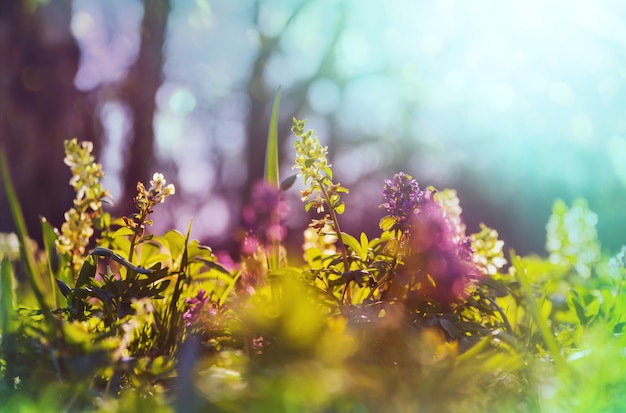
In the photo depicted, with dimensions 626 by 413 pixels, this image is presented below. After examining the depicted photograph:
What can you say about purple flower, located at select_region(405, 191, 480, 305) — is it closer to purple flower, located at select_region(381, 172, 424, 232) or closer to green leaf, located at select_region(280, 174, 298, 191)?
purple flower, located at select_region(381, 172, 424, 232)

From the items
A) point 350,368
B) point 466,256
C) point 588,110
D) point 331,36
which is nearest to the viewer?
point 350,368

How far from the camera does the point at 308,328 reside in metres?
0.88

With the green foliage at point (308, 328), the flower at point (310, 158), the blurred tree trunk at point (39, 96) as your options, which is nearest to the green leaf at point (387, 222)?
the green foliage at point (308, 328)

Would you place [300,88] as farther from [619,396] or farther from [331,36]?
[619,396]

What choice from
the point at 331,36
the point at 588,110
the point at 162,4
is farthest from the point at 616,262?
the point at 331,36

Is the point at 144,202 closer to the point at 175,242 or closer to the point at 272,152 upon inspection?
the point at 175,242

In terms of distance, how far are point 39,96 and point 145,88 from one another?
125 centimetres

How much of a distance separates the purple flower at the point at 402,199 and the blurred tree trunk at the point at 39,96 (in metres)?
5.82

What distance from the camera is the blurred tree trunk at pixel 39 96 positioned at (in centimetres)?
641

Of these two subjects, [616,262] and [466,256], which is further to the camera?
[616,262]

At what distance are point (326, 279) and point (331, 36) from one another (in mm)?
8190

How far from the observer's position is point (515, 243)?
8.34 metres

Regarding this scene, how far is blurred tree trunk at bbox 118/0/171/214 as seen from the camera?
657cm

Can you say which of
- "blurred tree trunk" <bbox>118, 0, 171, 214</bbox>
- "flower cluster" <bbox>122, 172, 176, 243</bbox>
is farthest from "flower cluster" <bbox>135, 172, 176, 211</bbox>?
"blurred tree trunk" <bbox>118, 0, 171, 214</bbox>
